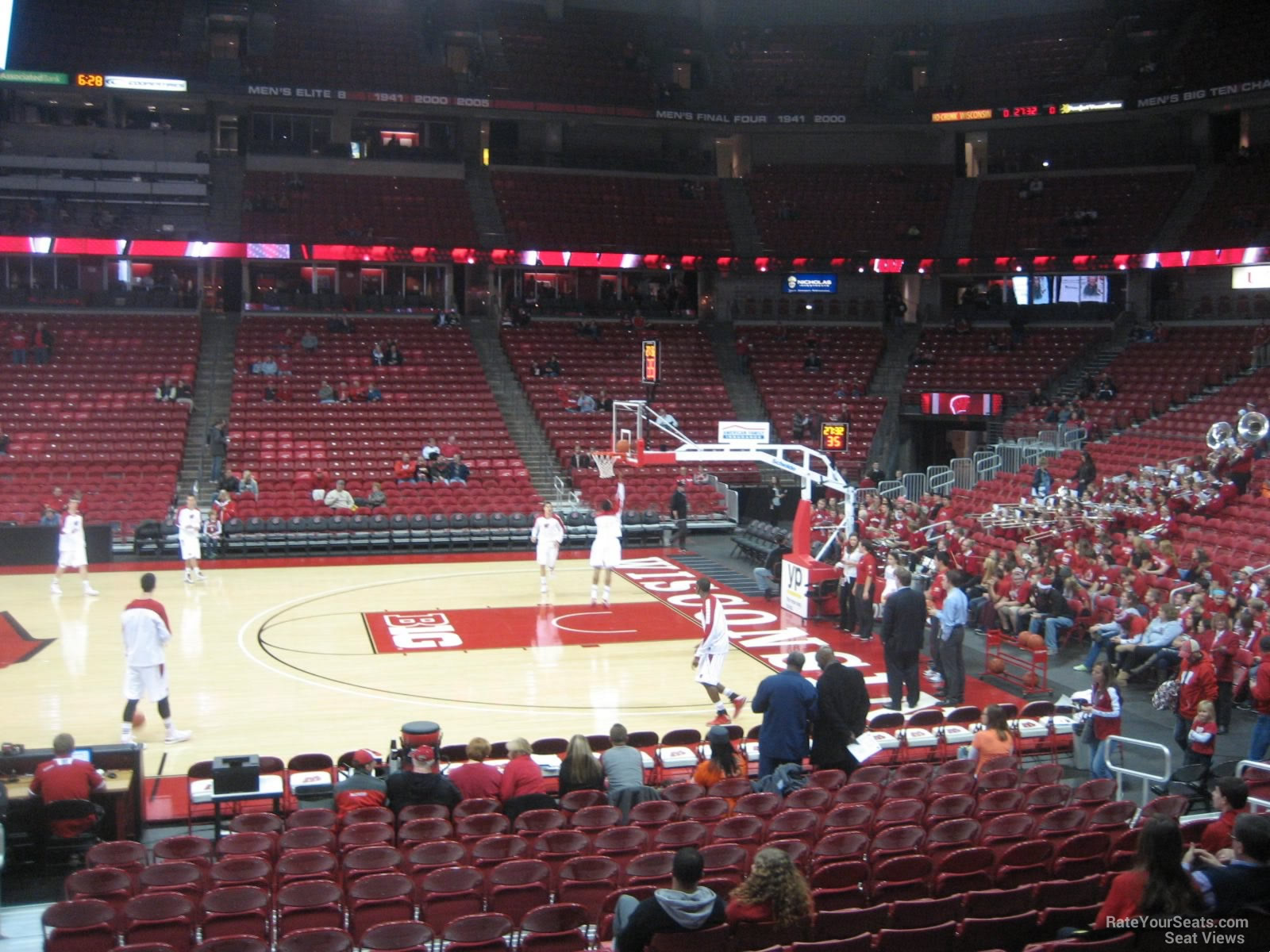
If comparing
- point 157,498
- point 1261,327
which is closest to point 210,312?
point 157,498

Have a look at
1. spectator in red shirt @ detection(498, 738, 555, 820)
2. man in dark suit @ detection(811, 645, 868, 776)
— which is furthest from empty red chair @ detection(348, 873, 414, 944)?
man in dark suit @ detection(811, 645, 868, 776)

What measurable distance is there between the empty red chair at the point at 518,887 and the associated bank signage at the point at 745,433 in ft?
41.4

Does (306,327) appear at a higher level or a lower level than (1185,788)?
higher

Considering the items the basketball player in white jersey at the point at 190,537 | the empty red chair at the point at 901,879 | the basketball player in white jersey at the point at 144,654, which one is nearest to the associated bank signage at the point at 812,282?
the basketball player in white jersey at the point at 190,537

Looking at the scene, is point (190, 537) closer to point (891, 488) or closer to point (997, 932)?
point (891, 488)

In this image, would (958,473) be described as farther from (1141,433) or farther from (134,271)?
(134,271)

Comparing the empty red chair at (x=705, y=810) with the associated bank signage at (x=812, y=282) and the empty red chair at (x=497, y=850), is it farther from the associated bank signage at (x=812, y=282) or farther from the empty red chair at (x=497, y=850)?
the associated bank signage at (x=812, y=282)

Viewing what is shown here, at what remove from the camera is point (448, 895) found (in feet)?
23.2

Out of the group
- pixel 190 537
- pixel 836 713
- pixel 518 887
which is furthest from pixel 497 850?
pixel 190 537

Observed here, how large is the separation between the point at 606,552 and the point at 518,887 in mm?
12746

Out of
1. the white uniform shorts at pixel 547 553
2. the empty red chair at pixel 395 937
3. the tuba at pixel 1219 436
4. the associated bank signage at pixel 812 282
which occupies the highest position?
the associated bank signage at pixel 812 282

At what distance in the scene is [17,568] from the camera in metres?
23.7

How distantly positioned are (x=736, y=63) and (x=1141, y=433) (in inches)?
781

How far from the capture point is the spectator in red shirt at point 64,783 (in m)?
9.43
